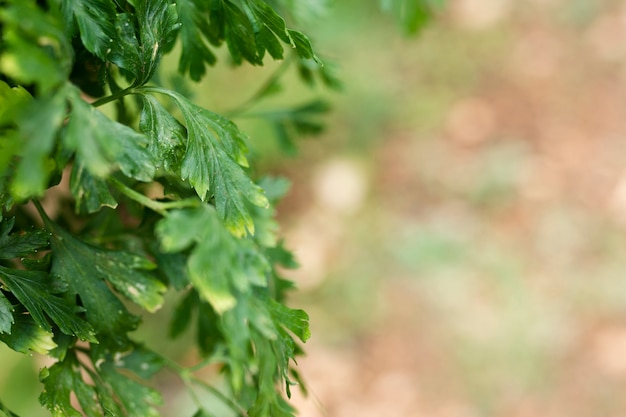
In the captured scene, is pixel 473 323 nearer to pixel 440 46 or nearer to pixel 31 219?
pixel 440 46

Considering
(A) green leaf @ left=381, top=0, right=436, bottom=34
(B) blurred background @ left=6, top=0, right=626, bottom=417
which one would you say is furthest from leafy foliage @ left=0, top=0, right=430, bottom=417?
(B) blurred background @ left=6, top=0, right=626, bottom=417

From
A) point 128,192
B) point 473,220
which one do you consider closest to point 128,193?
point 128,192

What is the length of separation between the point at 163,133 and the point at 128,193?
6 centimetres

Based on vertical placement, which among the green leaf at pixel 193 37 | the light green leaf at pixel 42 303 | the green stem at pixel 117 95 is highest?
the green leaf at pixel 193 37

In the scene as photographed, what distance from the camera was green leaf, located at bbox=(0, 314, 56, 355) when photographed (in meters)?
0.64

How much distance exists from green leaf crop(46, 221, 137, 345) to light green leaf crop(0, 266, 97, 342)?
1.2 inches

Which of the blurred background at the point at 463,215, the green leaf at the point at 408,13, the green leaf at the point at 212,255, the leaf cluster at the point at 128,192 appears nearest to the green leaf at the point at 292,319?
the leaf cluster at the point at 128,192

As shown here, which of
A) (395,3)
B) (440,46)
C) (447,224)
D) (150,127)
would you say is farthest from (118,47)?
(440,46)

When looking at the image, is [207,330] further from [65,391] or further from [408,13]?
[408,13]

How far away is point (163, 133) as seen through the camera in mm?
646

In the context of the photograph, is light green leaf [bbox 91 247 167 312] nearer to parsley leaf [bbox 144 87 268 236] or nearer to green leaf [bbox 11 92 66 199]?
parsley leaf [bbox 144 87 268 236]

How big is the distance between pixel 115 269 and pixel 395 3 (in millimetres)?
562

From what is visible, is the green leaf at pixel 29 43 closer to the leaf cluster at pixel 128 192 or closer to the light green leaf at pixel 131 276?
the leaf cluster at pixel 128 192

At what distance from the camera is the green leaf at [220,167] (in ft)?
2.04
